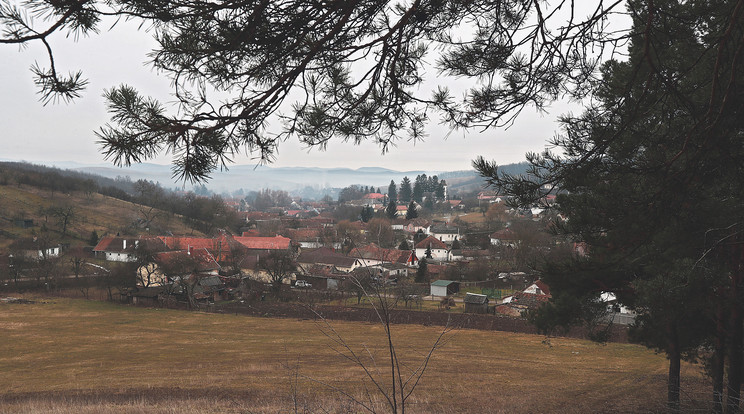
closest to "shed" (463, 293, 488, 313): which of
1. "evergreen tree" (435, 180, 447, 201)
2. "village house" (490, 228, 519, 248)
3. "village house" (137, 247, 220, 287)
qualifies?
"village house" (490, 228, 519, 248)

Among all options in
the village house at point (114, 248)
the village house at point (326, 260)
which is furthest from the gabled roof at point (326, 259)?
the village house at point (114, 248)

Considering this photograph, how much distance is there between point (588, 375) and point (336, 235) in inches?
2060

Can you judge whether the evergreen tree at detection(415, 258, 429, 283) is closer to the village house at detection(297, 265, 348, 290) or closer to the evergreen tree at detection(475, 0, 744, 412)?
the village house at detection(297, 265, 348, 290)

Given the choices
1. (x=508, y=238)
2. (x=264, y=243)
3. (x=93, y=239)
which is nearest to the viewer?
(x=508, y=238)

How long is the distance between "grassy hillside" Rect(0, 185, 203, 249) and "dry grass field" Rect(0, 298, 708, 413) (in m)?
26.7

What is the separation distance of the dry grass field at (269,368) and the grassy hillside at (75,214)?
87.7 feet

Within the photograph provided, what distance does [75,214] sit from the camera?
5906cm

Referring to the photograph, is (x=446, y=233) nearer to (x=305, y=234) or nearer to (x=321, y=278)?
(x=305, y=234)

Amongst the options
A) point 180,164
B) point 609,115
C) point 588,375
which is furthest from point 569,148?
point 588,375

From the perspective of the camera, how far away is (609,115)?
11.3 feet

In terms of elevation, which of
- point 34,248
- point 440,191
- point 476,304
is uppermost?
point 440,191

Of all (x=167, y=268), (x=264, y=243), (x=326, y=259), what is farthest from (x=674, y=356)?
(x=264, y=243)

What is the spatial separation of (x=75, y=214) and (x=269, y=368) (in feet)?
183

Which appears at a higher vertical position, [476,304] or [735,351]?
[735,351]
